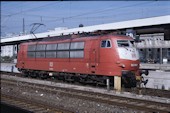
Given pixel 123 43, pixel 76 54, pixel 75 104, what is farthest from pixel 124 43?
pixel 75 104

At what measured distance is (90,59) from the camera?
62.4 feet

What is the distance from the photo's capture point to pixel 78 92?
658 inches

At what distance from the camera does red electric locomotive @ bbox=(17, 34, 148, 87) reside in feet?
57.3

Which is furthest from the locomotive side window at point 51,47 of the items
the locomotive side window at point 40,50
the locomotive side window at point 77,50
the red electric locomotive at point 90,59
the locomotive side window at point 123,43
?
the locomotive side window at point 123,43

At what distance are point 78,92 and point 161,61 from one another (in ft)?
89.8

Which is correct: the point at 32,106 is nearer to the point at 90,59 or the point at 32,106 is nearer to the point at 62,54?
the point at 90,59

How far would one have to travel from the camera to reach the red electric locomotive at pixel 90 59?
57.3 ft

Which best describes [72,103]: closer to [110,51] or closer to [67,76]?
[110,51]

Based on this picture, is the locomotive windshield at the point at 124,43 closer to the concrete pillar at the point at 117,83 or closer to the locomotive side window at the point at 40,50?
the concrete pillar at the point at 117,83

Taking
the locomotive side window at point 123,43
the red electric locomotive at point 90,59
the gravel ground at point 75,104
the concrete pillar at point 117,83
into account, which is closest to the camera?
the gravel ground at point 75,104

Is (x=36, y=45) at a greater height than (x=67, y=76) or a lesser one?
greater

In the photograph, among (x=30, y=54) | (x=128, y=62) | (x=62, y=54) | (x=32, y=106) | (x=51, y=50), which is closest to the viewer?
(x=32, y=106)

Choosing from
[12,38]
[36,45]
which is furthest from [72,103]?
[12,38]

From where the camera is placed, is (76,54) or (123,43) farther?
(76,54)
